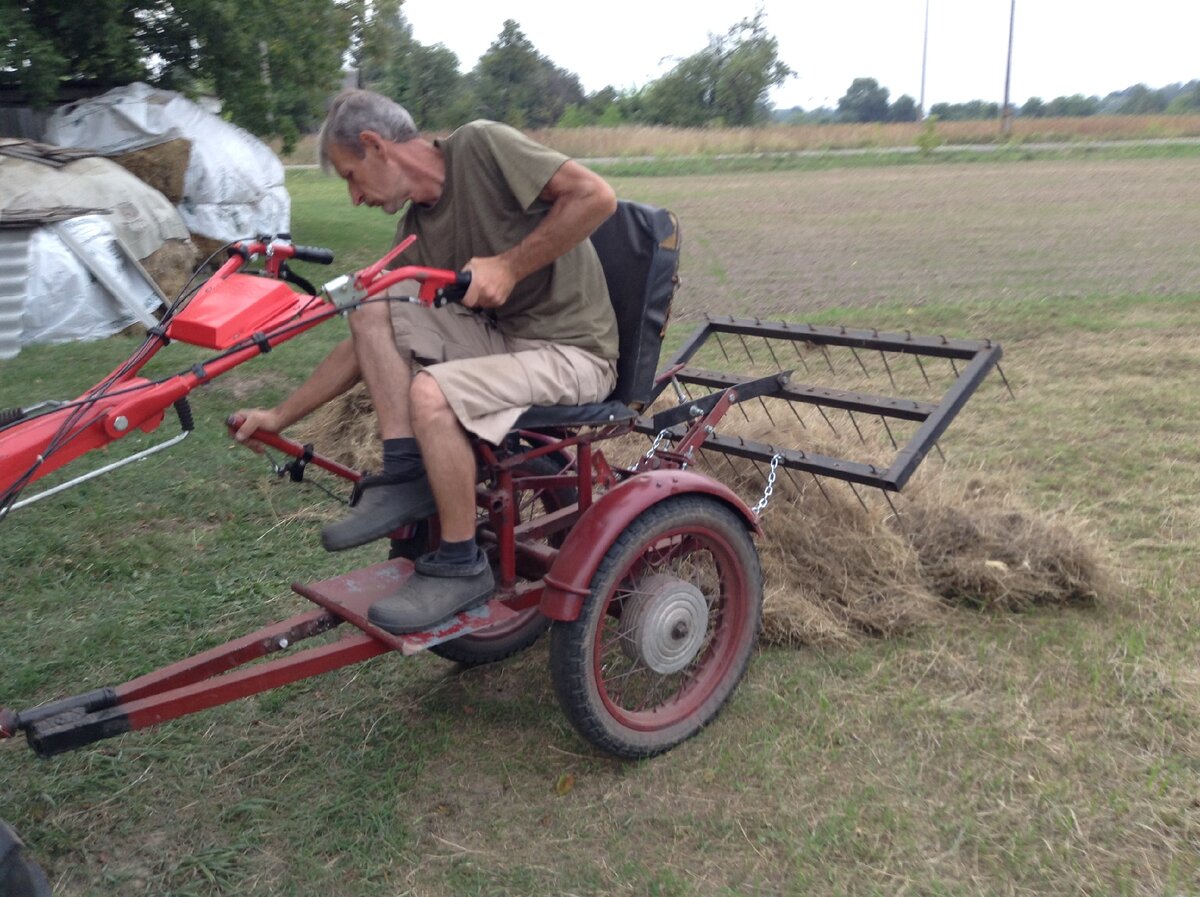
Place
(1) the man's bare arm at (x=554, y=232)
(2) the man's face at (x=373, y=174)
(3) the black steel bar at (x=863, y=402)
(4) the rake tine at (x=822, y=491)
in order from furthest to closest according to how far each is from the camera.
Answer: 1. (4) the rake tine at (x=822, y=491)
2. (3) the black steel bar at (x=863, y=402)
3. (2) the man's face at (x=373, y=174)
4. (1) the man's bare arm at (x=554, y=232)

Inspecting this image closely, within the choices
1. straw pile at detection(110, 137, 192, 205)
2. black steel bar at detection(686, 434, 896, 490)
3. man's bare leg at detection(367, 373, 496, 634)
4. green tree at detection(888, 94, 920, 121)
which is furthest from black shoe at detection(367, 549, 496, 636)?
green tree at detection(888, 94, 920, 121)

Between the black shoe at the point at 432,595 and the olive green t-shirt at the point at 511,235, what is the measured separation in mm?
700

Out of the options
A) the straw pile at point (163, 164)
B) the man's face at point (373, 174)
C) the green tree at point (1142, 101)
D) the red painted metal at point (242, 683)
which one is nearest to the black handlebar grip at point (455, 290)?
the man's face at point (373, 174)

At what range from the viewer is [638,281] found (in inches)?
127

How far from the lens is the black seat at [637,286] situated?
3.17 m

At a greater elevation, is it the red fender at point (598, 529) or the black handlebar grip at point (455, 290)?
the black handlebar grip at point (455, 290)

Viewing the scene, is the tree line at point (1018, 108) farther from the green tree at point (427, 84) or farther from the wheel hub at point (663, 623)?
the wheel hub at point (663, 623)

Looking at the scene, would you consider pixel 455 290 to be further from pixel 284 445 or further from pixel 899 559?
pixel 899 559

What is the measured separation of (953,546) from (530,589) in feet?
5.93

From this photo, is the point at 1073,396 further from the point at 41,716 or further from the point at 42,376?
the point at 42,376

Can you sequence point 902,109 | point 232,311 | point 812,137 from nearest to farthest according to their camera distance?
point 232,311
point 812,137
point 902,109

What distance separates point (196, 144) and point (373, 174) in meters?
9.67

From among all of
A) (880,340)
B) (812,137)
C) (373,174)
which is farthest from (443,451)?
(812,137)

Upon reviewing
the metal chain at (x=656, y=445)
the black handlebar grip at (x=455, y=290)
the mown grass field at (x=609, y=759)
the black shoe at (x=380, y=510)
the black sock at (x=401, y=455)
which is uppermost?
the black handlebar grip at (x=455, y=290)
